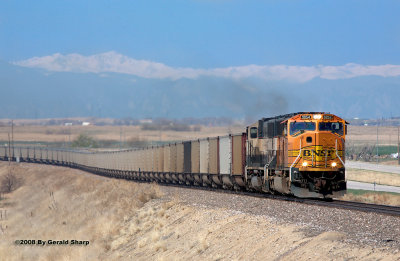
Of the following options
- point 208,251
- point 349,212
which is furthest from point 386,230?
point 208,251

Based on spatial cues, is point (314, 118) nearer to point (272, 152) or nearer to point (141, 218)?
point (272, 152)

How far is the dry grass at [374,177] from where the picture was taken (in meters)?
63.5

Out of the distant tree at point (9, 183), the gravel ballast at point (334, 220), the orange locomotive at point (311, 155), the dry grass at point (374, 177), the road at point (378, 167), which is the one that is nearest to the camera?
the gravel ballast at point (334, 220)

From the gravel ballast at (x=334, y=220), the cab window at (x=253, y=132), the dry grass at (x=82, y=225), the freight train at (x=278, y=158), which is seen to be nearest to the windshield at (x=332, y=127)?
the freight train at (x=278, y=158)

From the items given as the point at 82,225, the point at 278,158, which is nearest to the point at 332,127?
the point at 278,158

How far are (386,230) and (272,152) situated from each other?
1092cm

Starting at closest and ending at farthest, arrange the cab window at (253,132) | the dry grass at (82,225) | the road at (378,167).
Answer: the dry grass at (82,225), the cab window at (253,132), the road at (378,167)

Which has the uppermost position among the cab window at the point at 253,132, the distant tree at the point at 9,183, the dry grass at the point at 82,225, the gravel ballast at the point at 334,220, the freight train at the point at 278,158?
the cab window at the point at 253,132

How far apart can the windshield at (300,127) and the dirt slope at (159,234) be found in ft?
15.6

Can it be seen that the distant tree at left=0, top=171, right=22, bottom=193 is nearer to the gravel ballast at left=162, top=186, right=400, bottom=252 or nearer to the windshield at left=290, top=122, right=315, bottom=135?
the gravel ballast at left=162, top=186, right=400, bottom=252

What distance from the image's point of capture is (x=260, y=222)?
56.8 feet

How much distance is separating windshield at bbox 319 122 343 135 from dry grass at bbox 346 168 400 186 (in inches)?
1551

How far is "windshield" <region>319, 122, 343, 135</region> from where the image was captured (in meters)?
23.7

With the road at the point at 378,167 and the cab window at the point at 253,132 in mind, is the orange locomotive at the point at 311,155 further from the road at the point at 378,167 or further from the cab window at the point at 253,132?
the road at the point at 378,167
